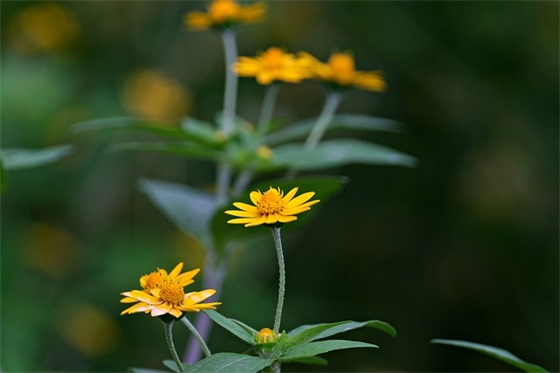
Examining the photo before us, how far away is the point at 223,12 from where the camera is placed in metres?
0.81

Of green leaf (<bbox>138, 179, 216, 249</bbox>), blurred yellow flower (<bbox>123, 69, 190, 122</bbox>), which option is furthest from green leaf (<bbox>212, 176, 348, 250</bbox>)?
blurred yellow flower (<bbox>123, 69, 190, 122</bbox>)

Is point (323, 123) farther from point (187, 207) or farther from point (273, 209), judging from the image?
point (273, 209)

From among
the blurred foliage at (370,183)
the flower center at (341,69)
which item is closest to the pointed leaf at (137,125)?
the flower center at (341,69)

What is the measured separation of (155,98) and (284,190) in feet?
3.33

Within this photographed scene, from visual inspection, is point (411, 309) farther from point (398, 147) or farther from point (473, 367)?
point (398, 147)

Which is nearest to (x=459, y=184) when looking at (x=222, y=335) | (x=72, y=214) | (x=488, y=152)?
(x=488, y=152)

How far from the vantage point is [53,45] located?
1.76 meters

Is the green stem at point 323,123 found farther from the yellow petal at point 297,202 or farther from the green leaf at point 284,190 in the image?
the yellow petal at point 297,202

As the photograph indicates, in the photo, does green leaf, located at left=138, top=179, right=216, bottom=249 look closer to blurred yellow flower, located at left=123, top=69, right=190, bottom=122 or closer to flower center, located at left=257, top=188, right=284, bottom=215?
flower center, located at left=257, top=188, right=284, bottom=215

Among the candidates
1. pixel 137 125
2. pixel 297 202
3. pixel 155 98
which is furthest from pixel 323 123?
pixel 155 98

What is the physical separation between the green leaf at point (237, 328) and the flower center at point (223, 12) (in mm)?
431

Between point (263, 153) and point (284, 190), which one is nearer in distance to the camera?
point (284, 190)

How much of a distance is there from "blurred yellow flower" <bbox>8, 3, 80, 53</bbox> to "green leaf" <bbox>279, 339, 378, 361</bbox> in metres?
1.48

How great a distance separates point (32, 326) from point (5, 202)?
0.85ft
